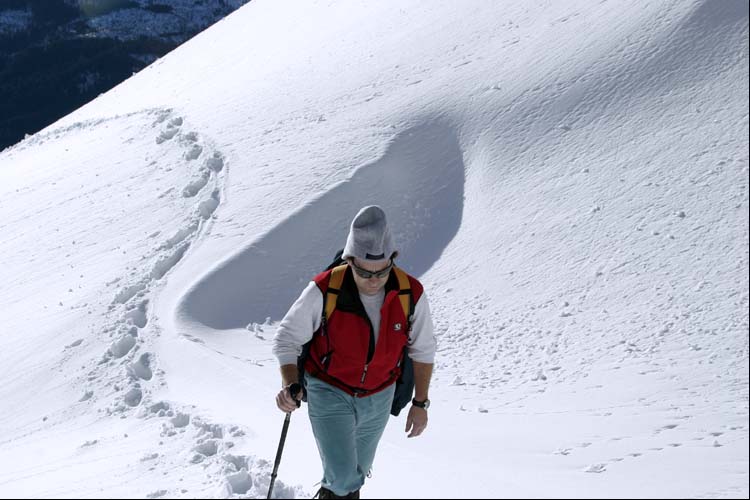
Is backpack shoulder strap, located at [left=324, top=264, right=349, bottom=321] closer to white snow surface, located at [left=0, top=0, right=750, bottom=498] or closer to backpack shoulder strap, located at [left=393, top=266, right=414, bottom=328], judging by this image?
backpack shoulder strap, located at [left=393, top=266, right=414, bottom=328]

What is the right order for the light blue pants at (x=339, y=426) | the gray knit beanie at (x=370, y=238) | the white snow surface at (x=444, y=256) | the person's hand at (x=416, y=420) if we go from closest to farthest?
the gray knit beanie at (x=370, y=238)
the light blue pants at (x=339, y=426)
the person's hand at (x=416, y=420)
the white snow surface at (x=444, y=256)

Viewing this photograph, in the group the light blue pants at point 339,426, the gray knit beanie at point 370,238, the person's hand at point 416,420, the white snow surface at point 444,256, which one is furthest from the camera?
the white snow surface at point 444,256

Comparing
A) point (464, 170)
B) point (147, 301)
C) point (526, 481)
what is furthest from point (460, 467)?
point (464, 170)

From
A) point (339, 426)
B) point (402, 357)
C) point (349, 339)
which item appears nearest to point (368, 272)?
point (349, 339)

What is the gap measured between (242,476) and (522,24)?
11.0 metres

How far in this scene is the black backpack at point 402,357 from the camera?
12.2 feet

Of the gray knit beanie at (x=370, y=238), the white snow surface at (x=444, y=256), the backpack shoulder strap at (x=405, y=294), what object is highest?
the gray knit beanie at (x=370, y=238)

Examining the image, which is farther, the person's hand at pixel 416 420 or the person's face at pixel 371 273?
the person's hand at pixel 416 420

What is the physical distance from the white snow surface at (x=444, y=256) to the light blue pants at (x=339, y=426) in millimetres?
616

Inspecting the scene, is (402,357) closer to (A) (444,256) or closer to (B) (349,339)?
(B) (349,339)

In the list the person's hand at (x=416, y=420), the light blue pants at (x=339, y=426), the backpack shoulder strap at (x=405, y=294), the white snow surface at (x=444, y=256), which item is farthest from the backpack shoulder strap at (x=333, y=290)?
the white snow surface at (x=444, y=256)

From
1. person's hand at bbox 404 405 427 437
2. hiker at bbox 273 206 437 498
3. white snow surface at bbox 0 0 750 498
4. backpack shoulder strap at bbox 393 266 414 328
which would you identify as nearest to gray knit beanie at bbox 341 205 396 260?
hiker at bbox 273 206 437 498

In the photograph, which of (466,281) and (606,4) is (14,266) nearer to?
(466,281)

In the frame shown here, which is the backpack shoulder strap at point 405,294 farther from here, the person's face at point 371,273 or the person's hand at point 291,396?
the person's hand at point 291,396
